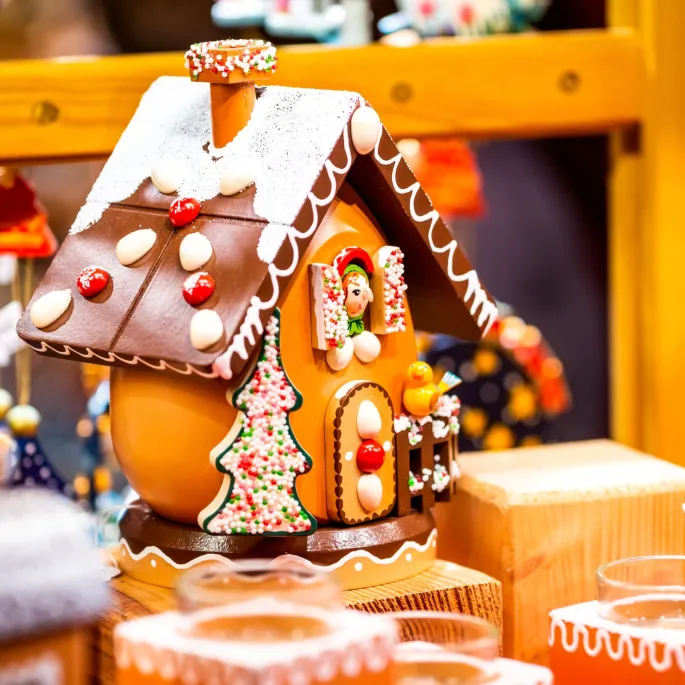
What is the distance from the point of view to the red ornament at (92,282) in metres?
1.40

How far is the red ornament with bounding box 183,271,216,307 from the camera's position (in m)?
1.31

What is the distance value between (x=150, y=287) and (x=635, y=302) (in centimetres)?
137

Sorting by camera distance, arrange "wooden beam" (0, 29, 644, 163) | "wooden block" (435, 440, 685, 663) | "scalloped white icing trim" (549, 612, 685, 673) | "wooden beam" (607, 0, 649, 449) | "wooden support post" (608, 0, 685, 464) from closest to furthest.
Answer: "scalloped white icing trim" (549, 612, 685, 673) → "wooden block" (435, 440, 685, 663) → "wooden beam" (0, 29, 644, 163) → "wooden support post" (608, 0, 685, 464) → "wooden beam" (607, 0, 649, 449)

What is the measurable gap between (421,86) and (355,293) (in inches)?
Result: 31.3

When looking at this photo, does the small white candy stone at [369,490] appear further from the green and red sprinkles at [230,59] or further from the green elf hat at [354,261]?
the green and red sprinkles at [230,59]

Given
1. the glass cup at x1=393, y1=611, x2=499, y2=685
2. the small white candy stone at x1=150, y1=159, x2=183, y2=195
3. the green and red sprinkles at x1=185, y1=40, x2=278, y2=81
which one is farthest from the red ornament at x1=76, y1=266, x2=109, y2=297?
the glass cup at x1=393, y1=611, x2=499, y2=685

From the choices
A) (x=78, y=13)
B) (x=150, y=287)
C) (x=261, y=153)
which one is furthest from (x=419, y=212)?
(x=78, y=13)

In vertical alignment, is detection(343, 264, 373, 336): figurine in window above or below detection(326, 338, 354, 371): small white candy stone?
above

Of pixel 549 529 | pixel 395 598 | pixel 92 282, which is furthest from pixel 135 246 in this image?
pixel 549 529

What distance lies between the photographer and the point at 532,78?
2189 mm

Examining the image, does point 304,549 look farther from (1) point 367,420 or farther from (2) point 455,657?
(2) point 455,657

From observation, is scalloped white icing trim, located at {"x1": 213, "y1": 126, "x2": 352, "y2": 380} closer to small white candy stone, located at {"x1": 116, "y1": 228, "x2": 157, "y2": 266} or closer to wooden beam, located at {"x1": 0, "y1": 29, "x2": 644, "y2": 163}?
small white candy stone, located at {"x1": 116, "y1": 228, "x2": 157, "y2": 266}

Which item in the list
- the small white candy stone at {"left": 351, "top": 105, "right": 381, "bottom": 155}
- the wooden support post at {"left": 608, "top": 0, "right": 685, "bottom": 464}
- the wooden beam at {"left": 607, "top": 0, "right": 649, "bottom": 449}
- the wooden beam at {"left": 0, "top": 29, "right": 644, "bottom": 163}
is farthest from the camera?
the wooden beam at {"left": 607, "top": 0, "right": 649, "bottom": 449}

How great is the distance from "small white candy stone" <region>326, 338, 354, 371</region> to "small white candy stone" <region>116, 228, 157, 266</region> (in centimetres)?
22
